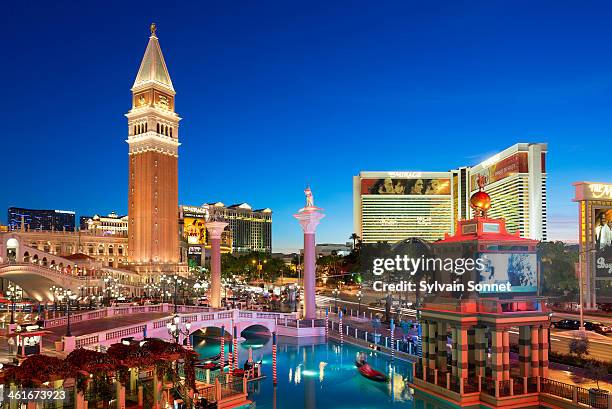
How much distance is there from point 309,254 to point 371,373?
15395 mm

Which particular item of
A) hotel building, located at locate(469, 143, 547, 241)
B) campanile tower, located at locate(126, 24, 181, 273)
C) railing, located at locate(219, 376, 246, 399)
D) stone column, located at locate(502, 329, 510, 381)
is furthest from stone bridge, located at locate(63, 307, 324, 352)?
hotel building, located at locate(469, 143, 547, 241)

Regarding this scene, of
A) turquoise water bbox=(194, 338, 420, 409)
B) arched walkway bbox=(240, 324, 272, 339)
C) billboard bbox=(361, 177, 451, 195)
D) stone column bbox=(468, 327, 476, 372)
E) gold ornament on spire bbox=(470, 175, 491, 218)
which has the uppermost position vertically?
billboard bbox=(361, 177, 451, 195)

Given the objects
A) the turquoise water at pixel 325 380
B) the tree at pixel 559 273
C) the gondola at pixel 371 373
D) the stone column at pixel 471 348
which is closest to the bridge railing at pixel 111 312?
the turquoise water at pixel 325 380

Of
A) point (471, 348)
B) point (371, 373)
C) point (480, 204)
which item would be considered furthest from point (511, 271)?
point (371, 373)

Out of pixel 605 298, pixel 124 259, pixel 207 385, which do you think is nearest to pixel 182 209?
pixel 124 259

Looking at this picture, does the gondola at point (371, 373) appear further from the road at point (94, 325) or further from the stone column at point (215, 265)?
the stone column at point (215, 265)

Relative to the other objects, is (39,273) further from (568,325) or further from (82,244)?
(568,325)

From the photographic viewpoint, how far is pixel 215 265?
168 ft

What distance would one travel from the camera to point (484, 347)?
23.2m

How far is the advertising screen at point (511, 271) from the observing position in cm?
2348

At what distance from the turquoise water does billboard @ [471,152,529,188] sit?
79466 mm

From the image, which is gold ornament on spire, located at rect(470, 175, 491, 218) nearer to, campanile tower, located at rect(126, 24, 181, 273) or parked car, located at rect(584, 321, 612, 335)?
parked car, located at rect(584, 321, 612, 335)

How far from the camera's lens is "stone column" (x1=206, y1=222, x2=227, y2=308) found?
4997 cm

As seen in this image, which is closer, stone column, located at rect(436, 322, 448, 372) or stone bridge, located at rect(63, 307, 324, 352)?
stone column, located at rect(436, 322, 448, 372)
